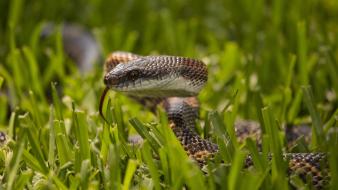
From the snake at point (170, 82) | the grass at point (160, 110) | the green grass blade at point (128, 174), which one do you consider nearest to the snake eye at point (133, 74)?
the snake at point (170, 82)

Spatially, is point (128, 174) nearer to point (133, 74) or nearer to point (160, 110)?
point (160, 110)

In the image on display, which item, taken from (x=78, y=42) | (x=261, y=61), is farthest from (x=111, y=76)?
(x=78, y=42)

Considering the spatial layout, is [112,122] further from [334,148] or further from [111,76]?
[334,148]

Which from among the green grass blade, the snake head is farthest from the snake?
the green grass blade

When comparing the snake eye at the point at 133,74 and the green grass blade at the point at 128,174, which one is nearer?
the green grass blade at the point at 128,174

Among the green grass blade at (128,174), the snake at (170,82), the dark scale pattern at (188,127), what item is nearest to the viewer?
the green grass blade at (128,174)

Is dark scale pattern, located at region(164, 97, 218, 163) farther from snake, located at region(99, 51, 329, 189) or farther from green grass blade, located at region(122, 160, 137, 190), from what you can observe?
green grass blade, located at region(122, 160, 137, 190)

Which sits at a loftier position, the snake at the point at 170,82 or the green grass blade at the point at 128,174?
the snake at the point at 170,82

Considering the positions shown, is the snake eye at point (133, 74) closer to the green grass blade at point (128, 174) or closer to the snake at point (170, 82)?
the snake at point (170, 82)
